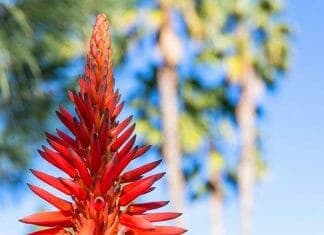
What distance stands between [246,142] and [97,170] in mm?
21718

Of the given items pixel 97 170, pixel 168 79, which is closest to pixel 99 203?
pixel 97 170

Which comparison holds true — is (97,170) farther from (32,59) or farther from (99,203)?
(32,59)

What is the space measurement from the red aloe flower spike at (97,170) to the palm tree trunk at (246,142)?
68.8ft

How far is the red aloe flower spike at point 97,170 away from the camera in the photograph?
43.1 inches

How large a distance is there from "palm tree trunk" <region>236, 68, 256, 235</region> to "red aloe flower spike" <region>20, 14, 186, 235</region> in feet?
68.8

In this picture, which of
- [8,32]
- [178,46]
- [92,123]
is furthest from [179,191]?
[92,123]

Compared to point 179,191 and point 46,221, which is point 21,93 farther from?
point 46,221

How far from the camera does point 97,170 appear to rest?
1.11 meters

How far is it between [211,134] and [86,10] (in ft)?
31.6

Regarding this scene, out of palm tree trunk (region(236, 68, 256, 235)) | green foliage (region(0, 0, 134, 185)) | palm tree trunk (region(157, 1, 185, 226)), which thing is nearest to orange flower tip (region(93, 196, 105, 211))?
green foliage (region(0, 0, 134, 185))

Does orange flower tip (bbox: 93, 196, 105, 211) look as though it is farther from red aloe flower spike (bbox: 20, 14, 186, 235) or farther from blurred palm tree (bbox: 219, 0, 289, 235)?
blurred palm tree (bbox: 219, 0, 289, 235)

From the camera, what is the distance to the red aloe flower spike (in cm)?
110

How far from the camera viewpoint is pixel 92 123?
45.1 inches

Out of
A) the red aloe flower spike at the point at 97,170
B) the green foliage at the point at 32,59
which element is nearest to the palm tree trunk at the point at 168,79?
the green foliage at the point at 32,59
